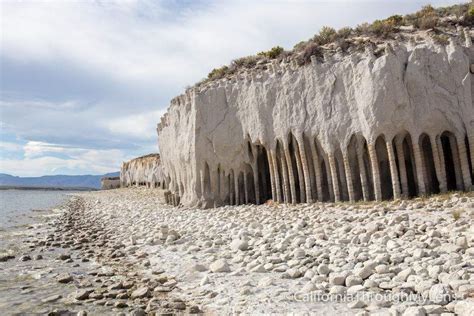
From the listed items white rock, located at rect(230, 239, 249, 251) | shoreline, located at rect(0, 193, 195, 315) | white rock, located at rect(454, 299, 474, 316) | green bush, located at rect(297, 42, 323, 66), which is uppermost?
green bush, located at rect(297, 42, 323, 66)

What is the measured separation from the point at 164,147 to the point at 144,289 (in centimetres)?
2880

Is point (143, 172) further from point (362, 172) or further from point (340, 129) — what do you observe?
point (362, 172)

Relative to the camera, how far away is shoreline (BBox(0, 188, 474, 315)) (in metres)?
A: 7.24

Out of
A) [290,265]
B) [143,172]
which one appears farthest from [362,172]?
[143,172]

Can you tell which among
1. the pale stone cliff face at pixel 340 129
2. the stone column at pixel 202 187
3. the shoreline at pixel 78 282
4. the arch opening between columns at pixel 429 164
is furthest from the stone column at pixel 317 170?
the shoreline at pixel 78 282

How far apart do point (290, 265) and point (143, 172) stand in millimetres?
76184

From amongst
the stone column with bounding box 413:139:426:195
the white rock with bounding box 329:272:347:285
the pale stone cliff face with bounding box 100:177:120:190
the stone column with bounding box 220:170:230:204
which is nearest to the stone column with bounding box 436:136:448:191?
the stone column with bounding box 413:139:426:195

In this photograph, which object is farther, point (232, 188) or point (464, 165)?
point (232, 188)

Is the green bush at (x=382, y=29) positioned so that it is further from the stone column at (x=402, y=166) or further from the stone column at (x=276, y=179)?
the stone column at (x=276, y=179)

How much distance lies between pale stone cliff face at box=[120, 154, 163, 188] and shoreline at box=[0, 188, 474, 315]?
52112mm

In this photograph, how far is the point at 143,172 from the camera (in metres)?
82.6

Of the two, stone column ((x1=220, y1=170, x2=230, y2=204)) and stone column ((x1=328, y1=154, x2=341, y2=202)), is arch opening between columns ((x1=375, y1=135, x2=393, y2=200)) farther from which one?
stone column ((x1=220, y1=170, x2=230, y2=204))

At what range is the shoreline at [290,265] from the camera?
23.7ft

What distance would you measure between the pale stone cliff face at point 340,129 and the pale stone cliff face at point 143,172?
41.3 m
